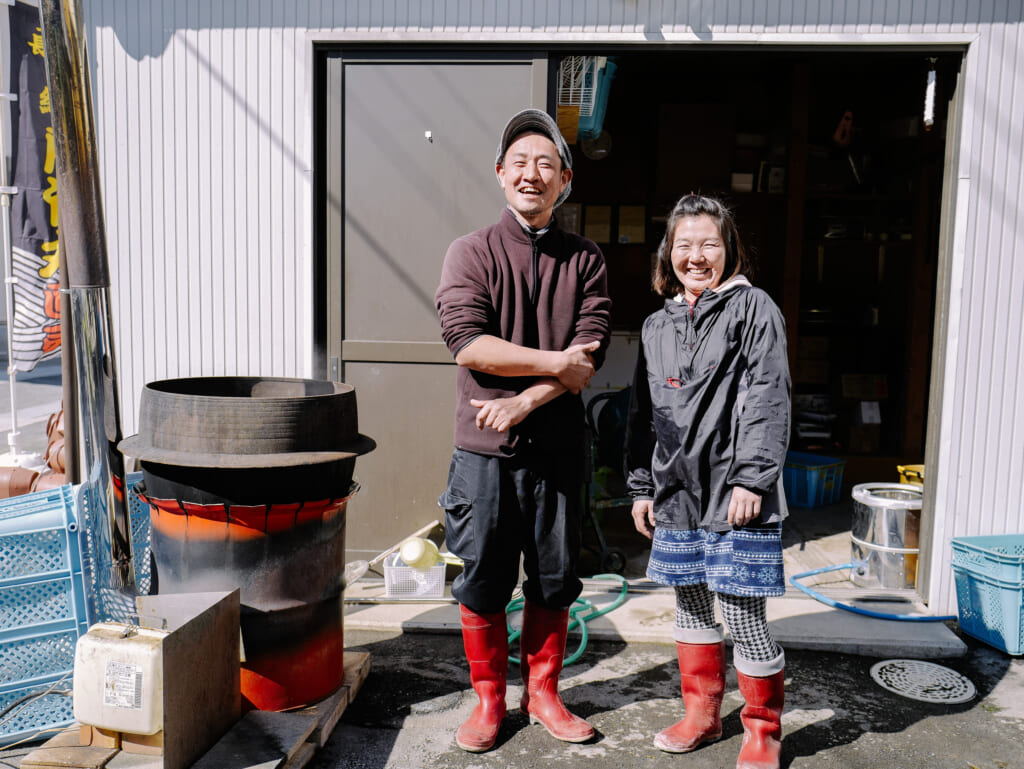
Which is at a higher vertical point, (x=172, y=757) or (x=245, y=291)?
(x=245, y=291)

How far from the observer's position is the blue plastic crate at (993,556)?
3.73m

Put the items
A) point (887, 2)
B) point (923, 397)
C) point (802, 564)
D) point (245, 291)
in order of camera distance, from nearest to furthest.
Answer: point (887, 2)
point (245, 291)
point (802, 564)
point (923, 397)

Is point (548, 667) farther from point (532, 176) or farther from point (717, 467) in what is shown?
point (532, 176)

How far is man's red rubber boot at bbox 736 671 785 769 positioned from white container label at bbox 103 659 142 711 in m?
1.88

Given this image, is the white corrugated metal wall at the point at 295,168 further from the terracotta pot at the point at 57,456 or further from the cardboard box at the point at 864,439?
the cardboard box at the point at 864,439

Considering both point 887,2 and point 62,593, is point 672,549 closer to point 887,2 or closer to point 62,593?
point 62,593

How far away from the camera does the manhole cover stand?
11.1 feet

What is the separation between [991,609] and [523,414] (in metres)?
2.62

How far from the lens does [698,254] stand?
9.16 ft

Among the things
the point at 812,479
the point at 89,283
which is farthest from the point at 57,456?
the point at 812,479

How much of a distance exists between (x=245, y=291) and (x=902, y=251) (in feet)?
19.8

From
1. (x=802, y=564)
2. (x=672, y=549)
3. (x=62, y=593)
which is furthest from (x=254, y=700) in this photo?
(x=802, y=564)

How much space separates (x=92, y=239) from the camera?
2.74 m

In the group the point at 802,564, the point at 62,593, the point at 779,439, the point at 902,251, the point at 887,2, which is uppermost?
the point at 887,2
